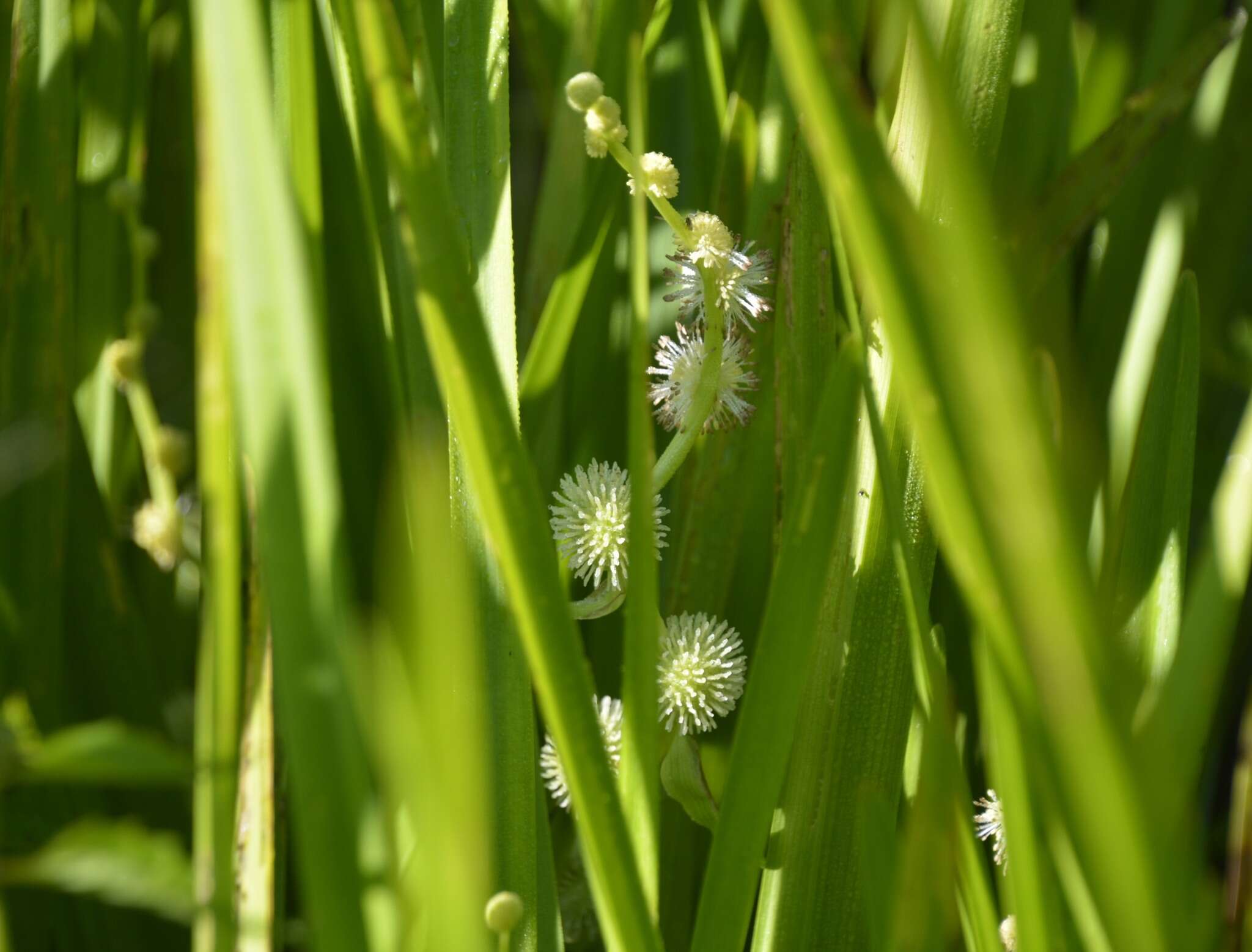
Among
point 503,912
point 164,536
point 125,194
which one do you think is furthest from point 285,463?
point 125,194

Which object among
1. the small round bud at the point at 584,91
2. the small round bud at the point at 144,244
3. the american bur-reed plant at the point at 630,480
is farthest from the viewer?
the small round bud at the point at 144,244

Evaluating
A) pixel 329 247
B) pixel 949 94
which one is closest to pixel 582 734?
pixel 949 94

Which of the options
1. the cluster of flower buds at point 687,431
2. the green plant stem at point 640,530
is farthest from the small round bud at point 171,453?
the green plant stem at point 640,530

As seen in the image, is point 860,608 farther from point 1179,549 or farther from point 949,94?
point 949,94

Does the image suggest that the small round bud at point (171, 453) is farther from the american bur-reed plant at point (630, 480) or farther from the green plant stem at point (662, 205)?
the green plant stem at point (662, 205)

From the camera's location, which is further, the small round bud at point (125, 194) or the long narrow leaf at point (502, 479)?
the small round bud at point (125, 194)
